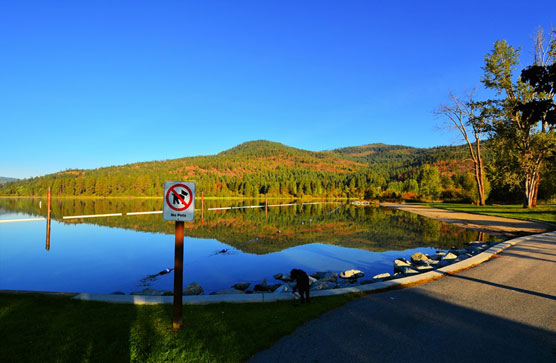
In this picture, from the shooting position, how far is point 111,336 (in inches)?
167

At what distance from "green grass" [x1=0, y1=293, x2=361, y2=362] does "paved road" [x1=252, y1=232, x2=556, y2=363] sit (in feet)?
1.18

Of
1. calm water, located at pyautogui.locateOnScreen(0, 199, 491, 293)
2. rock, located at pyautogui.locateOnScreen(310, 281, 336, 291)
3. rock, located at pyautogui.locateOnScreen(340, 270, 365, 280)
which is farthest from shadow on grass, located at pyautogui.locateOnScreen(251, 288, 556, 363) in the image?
calm water, located at pyautogui.locateOnScreen(0, 199, 491, 293)

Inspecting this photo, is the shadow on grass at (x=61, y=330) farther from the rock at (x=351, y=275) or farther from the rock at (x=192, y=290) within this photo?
the rock at (x=351, y=275)

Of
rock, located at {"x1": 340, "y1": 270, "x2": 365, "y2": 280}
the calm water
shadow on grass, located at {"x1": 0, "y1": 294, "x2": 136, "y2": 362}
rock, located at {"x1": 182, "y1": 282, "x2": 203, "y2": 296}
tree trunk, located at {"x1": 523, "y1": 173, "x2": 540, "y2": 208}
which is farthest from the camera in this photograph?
tree trunk, located at {"x1": 523, "y1": 173, "x2": 540, "y2": 208}

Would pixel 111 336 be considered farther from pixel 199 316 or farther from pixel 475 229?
pixel 475 229

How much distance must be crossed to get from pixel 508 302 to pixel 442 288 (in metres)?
1.29

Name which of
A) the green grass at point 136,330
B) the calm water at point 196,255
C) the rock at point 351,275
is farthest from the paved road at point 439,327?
the calm water at point 196,255

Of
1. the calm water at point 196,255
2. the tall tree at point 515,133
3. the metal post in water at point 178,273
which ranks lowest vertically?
the calm water at point 196,255

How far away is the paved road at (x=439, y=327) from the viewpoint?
12.6ft

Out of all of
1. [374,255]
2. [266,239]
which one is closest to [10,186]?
[266,239]

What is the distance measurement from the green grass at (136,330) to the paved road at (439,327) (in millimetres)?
360

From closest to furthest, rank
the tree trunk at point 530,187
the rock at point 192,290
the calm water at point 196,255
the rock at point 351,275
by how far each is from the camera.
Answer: the rock at point 192,290 < the rock at point 351,275 < the calm water at point 196,255 < the tree trunk at point 530,187

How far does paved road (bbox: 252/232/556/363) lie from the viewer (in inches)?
151

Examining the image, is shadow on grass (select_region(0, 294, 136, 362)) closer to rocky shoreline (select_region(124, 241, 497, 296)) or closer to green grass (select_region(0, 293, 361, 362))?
green grass (select_region(0, 293, 361, 362))
